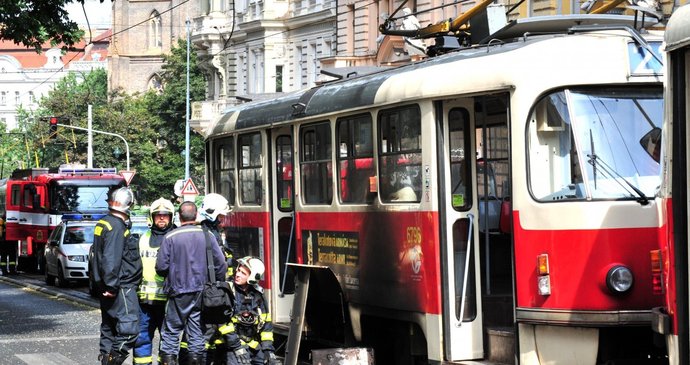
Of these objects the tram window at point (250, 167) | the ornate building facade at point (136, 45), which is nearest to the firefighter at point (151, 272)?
the tram window at point (250, 167)

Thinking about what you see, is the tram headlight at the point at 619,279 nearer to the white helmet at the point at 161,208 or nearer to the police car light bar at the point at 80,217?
the white helmet at the point at 161,208

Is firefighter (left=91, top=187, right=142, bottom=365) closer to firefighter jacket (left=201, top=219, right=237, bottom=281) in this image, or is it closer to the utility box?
firefighter jacket (left=201, top=219, right=237, bottom=281)

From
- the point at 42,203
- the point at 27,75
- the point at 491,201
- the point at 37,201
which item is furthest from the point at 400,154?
the point at 27,75

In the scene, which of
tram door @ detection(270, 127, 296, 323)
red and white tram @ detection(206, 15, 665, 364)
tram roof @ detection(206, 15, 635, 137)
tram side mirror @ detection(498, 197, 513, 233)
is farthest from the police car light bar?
tram side mirror @ detection(498, 197, 513, 233)

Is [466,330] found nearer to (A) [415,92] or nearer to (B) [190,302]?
(A) [415,92]

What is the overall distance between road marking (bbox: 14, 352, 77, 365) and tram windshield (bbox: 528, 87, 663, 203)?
25.2ft

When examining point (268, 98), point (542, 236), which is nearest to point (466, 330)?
point (542, 236)

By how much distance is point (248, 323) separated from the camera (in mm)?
12820

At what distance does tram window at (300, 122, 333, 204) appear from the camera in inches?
531

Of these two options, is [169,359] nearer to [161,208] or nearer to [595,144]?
[161,208]

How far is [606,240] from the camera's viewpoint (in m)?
9.84

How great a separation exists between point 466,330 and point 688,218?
3.07 metres

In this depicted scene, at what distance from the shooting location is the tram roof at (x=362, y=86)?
37.6ft

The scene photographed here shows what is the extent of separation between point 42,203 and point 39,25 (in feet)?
62.5
